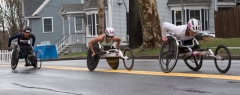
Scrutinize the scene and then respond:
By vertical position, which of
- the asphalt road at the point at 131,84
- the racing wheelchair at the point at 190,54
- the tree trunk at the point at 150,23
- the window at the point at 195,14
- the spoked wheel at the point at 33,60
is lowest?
the asphalt road at the point at 131,84

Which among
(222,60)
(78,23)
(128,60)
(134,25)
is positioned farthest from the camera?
(78,23)

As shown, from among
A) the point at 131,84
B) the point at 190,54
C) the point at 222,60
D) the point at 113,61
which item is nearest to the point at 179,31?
the point at 190,54

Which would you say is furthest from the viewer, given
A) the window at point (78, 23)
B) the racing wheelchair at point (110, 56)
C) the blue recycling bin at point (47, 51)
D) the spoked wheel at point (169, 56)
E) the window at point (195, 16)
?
the window at point (78, 23)

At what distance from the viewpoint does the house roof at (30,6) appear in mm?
55125

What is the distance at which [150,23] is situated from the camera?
95.7 feet

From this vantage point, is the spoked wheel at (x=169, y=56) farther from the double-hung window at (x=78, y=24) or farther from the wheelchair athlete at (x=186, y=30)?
the double-hung window at (x=78, y=24)

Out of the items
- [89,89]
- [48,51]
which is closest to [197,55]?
[89,89]

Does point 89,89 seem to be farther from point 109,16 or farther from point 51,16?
point 51,16

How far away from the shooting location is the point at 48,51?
34.0 meters

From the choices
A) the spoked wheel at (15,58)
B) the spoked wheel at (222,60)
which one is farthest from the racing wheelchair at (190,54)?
the spoked wheel at (15,58)

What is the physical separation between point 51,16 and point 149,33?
26.8m

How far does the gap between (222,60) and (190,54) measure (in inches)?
40.6

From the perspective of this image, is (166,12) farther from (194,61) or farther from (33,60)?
(194,61)

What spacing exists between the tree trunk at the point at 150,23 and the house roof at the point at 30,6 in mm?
27850
